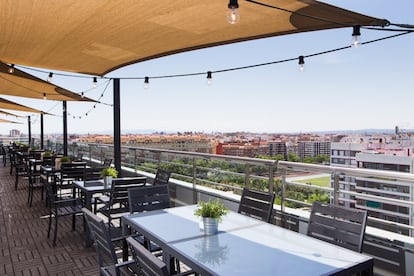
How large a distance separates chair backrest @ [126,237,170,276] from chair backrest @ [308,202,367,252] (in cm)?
156

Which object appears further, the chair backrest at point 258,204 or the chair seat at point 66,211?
the chair seat at point 66,211

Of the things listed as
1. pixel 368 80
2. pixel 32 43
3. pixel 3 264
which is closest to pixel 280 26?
pixel 32 43

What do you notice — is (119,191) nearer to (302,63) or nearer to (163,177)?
(163,177)

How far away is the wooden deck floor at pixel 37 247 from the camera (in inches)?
159

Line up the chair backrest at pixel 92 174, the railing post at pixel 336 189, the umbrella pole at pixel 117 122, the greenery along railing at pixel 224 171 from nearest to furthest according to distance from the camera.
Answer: the railing post at pixel 336 189 → the greenery along railing at pixel 224 171 → the chair backrest at pixel 92 174 → the umbrella pole at pixel 117 122

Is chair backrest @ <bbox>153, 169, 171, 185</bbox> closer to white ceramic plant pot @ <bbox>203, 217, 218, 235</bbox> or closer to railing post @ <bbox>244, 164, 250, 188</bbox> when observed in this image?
railing post @ <bbox>244, 164, 250, 188</bbox>

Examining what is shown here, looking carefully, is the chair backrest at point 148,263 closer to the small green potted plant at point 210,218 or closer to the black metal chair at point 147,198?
the small green potted plant at point 210,218

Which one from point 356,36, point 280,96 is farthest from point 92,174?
point 280,96

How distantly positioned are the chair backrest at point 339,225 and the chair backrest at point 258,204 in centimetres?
45

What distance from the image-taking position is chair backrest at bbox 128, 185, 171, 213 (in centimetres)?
356

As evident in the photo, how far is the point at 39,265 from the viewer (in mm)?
4133

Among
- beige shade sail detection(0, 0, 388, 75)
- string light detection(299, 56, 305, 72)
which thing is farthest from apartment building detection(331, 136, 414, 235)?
beige shade sail detection(0, 0, 388, 75)

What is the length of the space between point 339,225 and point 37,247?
4.02 m

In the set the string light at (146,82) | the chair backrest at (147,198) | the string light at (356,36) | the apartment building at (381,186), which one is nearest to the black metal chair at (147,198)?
the chair backrest at (147,198)
